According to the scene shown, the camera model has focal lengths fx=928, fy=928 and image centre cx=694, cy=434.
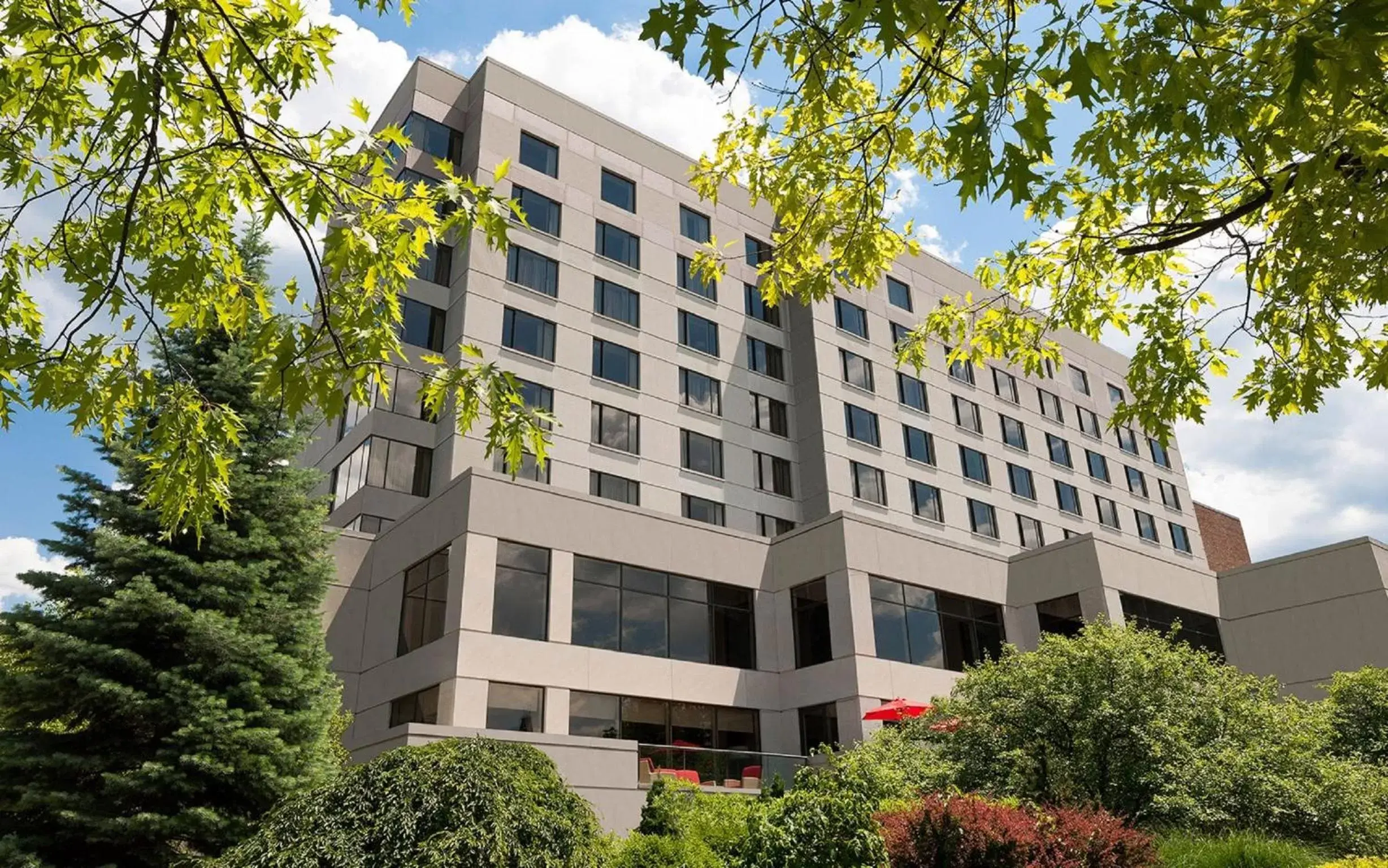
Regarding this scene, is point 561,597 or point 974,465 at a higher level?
point 974,465

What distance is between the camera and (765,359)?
3938cm

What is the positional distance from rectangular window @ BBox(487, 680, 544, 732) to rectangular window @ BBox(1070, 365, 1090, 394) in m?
37.5

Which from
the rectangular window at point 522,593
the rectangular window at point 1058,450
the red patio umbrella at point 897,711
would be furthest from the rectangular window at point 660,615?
the rectangular window at point 1058,450

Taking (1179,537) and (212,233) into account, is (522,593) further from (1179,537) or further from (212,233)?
(1179,537)

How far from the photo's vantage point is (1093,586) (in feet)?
94.1

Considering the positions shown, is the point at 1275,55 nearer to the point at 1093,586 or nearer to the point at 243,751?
the point at 243,751

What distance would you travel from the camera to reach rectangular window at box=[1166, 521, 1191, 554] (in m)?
51.7

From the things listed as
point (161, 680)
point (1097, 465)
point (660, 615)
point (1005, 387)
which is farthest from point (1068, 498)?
point (161, 680)

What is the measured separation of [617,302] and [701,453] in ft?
21.6

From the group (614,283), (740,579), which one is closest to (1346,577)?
(740,579)

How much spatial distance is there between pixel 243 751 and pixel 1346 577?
3109cm

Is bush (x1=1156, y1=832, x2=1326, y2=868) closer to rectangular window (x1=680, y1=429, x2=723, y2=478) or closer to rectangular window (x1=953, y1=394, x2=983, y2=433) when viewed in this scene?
rectangular window (x1=680, y1=429, x2=723, y2=478)

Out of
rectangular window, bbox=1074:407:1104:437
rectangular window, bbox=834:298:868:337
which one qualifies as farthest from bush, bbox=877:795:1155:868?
rectangular window, bbox=1074:407:1104:437

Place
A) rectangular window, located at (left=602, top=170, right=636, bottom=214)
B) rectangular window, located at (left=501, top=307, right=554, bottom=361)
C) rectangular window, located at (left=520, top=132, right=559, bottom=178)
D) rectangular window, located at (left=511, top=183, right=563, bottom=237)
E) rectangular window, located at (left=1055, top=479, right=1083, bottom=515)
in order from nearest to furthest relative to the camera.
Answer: rectangular window, located at (left=501, top=307, right=554, bottom=361)
rectangular window, located at (left=511, top=183, right=563, bottom=237)
rectangular window, located at (left=520, top=132, right=559, bottom=178)
rectangular window, located at (left=602, top=170, right=636, bottom=214)
rectangular window, located at (left=1055, top=479, right=1083, bottom=515)
